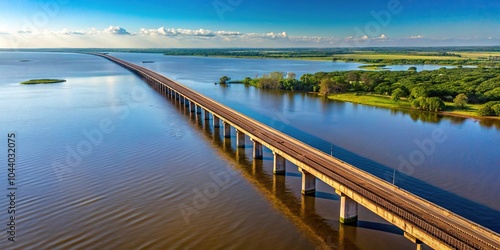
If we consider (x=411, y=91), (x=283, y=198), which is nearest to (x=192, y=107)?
(x=283, y=198)

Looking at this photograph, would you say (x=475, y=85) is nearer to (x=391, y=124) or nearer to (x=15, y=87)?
(x=391, y=124)

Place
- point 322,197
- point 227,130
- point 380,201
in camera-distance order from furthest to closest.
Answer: point 227,130 → point 322,197 → point 380,201

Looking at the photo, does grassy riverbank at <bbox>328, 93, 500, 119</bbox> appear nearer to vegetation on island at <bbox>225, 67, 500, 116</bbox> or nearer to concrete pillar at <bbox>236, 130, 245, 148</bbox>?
vegetation on island at <bbox>225, 67, 500, 116</bbox>

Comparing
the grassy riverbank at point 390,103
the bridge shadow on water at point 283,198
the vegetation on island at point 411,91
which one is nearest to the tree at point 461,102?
the vegetation on island at point 411,91

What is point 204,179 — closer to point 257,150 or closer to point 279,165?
point 279,165

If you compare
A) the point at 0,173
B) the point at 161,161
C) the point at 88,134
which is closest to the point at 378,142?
the point at 161,161

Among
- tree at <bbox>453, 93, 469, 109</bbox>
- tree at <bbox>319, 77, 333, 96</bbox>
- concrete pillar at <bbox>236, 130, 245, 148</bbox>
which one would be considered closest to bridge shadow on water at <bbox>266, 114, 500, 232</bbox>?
concrete pillar at <bbox>236, 130, 245, 148</bbox>
